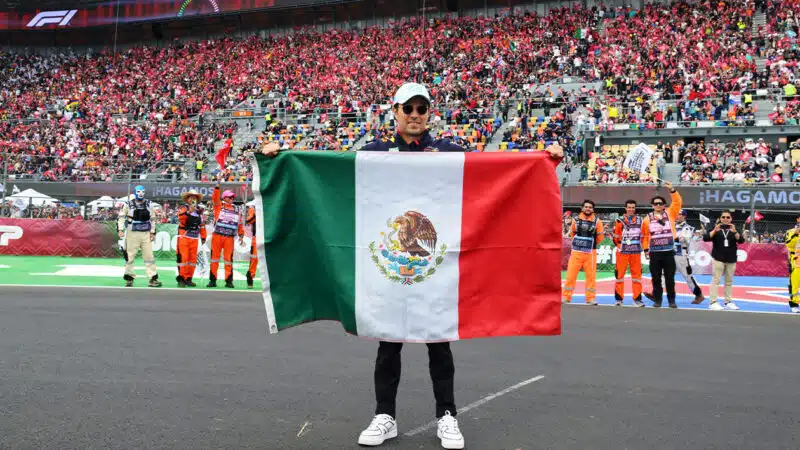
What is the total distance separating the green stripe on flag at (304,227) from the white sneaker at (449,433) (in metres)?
0.89

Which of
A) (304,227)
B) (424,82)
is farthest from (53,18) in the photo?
(304,227)

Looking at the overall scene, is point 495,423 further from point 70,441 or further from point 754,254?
point 754,254

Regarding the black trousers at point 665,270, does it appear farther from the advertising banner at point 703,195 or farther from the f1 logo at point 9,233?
the f1 logo at point 9,233

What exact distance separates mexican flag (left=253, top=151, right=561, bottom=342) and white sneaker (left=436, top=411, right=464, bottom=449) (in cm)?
47

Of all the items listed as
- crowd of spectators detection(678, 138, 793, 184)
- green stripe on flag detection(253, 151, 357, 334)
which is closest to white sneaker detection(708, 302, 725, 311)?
green stripe on flag detection(253, 151, 357, 334)

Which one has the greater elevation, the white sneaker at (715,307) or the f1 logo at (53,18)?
the f1 logo at (53,18)

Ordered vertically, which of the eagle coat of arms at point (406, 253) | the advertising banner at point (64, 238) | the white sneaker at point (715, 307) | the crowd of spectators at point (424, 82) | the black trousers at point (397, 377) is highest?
the crowd of spectators at point (424, 82)

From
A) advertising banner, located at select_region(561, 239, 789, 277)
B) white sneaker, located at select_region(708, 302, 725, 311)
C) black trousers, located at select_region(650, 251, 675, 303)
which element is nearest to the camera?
white sneaker, located at select_region(708, 302, 725, 311)

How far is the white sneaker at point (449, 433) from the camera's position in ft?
13.4

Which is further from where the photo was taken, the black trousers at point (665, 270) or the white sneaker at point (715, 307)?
the black trousers at point (665, 270)

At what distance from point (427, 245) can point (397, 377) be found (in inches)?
32.0

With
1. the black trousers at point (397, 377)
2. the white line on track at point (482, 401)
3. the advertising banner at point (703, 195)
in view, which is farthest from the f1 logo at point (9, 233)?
the black trousers at point (397, 377)

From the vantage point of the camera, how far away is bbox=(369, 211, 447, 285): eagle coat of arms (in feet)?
14.3

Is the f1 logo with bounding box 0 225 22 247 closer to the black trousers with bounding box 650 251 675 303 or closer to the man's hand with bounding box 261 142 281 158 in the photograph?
the black trousers with bounding box 650 251 675 303
